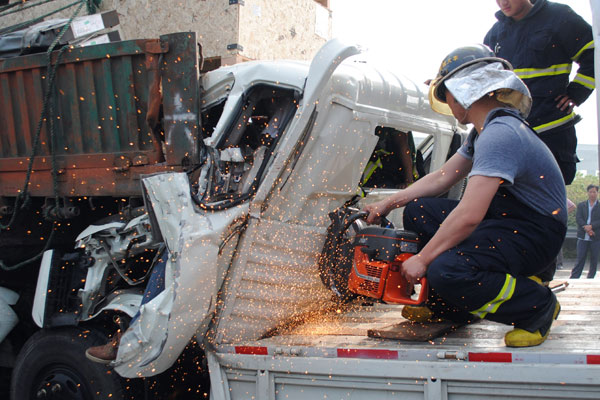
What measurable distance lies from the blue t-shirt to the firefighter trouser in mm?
63

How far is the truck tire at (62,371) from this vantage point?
137 inches

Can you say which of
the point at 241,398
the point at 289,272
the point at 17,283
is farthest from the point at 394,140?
the point at 17,283

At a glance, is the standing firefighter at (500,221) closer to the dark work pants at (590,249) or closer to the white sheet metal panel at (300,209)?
the white sheet metal panel at (300,209)

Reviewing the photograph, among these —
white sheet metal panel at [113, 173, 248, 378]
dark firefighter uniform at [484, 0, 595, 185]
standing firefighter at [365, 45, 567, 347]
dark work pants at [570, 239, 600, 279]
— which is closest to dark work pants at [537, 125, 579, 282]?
dark firefighter uniform at [484, 0, 595, 185]

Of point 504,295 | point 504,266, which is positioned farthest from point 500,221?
point 504,295

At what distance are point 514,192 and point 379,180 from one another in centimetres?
178

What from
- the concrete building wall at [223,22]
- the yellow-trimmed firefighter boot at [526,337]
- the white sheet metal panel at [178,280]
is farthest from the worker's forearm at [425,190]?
the concrete building wall at [223,22]

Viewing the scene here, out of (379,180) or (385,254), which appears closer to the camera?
(385,254)

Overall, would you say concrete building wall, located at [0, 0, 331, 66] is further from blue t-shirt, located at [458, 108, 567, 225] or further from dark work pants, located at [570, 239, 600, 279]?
dark work pants, located at [570, 239, 600, 279]

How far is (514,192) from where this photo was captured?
108 inches

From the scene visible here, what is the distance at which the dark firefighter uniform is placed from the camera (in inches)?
146

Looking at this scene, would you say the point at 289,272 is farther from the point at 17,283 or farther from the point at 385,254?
the point at 17,283

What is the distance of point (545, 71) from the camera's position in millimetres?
3818

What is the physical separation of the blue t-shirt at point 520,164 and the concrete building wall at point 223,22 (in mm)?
2842
